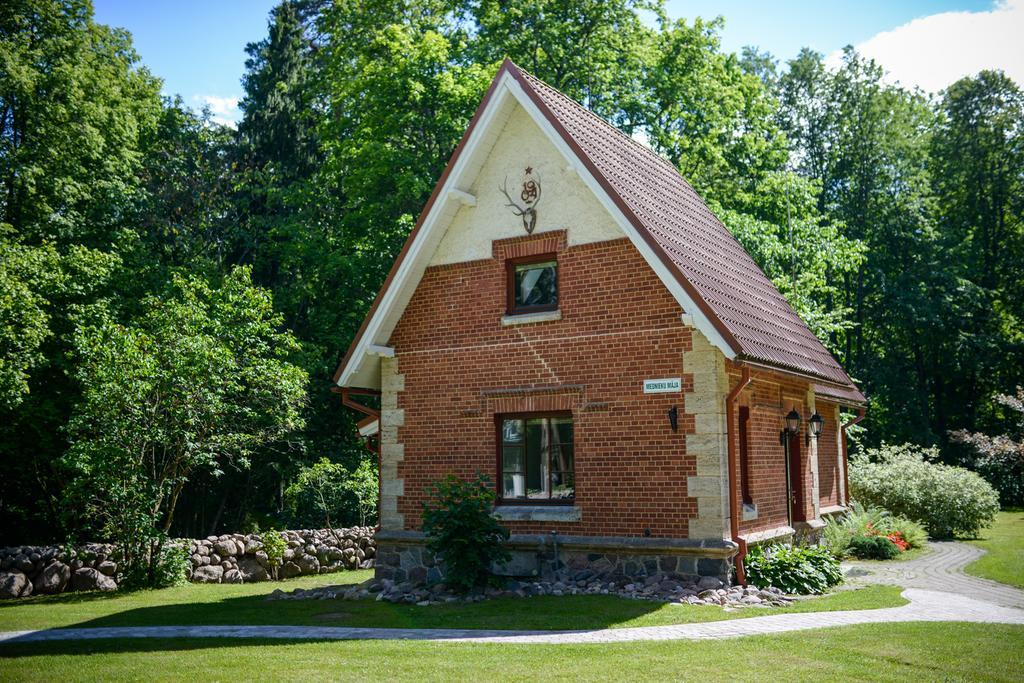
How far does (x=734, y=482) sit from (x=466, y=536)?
3.83m

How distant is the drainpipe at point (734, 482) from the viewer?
1202cm

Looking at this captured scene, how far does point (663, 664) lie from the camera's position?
780 centimetres

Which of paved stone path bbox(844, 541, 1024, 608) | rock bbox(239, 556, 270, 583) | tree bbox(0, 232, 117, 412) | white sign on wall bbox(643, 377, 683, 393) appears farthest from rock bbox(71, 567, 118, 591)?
paved stone path bbox(844, 541, 1024, 608)

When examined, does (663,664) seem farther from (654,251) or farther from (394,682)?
(654,251)

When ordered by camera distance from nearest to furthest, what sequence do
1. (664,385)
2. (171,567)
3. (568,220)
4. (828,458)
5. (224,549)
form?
(664,385)
(568,220)
(171,567)
(224,549)
(828,458)

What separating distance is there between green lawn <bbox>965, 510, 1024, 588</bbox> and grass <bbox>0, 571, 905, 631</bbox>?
9.13ft

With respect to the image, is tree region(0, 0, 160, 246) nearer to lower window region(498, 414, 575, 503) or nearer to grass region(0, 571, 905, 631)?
grass region(0, 571, 905, 631)

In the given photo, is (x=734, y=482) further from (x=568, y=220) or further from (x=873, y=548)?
(x=873, y=548)

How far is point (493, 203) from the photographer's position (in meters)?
14.4

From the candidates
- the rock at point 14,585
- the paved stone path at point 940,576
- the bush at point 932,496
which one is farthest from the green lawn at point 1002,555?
the rock at point 14,585

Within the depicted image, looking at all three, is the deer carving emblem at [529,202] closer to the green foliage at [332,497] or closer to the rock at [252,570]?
the rock at [252,570]

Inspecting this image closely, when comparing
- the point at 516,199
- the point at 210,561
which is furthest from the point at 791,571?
the point at 210,561

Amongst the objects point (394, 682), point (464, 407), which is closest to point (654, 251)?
point (464, 407)

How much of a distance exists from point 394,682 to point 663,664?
2363 mm
